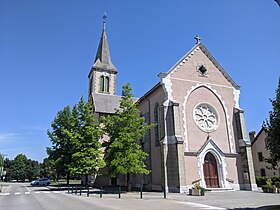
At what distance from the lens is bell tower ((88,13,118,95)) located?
45.3m

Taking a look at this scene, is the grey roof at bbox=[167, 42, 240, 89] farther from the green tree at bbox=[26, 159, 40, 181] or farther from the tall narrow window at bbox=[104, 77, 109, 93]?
the green tree at bbox=[26, 159, 40, 181]

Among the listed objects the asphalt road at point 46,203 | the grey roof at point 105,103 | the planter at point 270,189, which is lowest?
the asphalt road at point 46,203

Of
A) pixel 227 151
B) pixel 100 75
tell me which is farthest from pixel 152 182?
pixel 100 75

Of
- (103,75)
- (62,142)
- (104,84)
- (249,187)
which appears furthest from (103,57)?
(249,187)

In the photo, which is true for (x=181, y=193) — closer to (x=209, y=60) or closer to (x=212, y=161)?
(x=212, y=161)

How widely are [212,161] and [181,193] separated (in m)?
5.48

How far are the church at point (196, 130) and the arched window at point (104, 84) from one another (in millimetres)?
20336

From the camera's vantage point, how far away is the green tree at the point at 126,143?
60.8 feet

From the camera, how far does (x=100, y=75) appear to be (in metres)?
46.2

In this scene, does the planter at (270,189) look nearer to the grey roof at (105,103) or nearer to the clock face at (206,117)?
the clock face at (206,117)

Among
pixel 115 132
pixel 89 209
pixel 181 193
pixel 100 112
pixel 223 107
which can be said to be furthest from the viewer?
pixel 100 112

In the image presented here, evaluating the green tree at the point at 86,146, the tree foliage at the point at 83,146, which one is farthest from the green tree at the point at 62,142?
the green tree at the point at 86,146

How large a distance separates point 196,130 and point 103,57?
3320 centimetres

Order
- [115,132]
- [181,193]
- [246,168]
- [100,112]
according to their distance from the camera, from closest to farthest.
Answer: [181,193] < [115,132] < [246,168] < [100,112]
